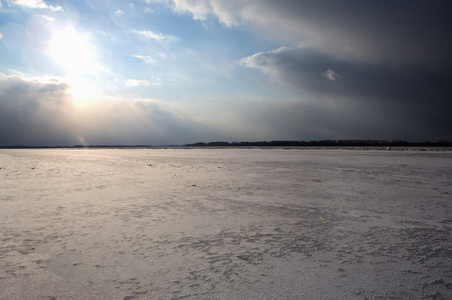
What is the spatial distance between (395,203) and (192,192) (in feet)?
14.7

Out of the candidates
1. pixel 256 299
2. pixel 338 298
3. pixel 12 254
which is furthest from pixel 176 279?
pixel 12 254

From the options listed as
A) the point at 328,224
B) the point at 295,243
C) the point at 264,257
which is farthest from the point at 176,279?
the point at 328,224

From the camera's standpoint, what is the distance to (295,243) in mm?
3209

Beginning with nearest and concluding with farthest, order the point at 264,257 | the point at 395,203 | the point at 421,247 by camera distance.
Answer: the point at 264,257 < the point at 421,247 < the point at 395,203

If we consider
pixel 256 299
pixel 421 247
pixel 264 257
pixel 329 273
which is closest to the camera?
pixel 256 299

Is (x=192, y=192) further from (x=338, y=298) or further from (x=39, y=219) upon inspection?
(x=338, y=298)

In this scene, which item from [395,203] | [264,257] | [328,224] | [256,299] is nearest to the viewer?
[256,299]

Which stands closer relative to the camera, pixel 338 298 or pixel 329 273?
pixel 338 298

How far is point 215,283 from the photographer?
2.27 metres

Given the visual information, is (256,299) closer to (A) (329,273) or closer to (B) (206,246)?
(A) (329,273)

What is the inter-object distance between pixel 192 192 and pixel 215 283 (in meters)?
4.54

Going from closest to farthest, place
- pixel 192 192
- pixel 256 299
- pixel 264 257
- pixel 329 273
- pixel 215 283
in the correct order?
pixel 256 299, pixel 215 283, pixel 329 273, pixel 264 257, pixel 192 192

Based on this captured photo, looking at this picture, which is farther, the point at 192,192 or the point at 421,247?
the point at 192,192

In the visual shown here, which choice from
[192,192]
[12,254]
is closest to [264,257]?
[12,254]
